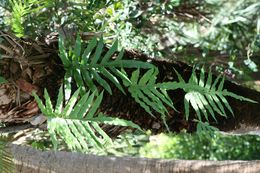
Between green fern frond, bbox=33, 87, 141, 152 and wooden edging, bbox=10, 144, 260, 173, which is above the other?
green fern frond, bbox=33, 87, 141, 152

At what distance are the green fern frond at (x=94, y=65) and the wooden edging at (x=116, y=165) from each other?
7.0 inches

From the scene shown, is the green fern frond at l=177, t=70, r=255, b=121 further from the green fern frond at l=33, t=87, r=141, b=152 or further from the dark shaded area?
the green fern frond at l=33, t=87, r=141, b=152

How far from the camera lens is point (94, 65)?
111cm

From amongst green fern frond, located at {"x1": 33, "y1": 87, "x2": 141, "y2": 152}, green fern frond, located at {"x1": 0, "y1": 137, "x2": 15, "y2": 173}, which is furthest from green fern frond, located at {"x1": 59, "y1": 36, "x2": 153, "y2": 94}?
green fern frond, located at {"x1": 0, "y1": 137, "x2": 15, "y2": 173}

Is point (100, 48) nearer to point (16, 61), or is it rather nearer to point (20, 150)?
point (16, 61)

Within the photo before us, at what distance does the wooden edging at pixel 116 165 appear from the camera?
109 centimetres

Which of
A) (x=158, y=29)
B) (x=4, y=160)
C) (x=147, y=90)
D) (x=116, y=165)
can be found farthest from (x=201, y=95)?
(x=158, y=29)

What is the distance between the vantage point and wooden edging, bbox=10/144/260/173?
1089 mm

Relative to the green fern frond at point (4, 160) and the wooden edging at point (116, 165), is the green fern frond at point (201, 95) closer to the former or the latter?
the wooden edging at point (116, 165)

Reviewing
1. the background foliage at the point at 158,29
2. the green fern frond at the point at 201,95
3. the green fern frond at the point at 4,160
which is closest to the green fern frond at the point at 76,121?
the background foliage at the point at 158,29

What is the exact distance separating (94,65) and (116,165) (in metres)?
0.26

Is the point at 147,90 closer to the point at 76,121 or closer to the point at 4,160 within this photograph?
the point at 76,121

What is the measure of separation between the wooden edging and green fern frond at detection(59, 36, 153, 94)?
18 cm

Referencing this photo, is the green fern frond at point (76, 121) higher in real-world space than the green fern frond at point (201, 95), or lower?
lower
